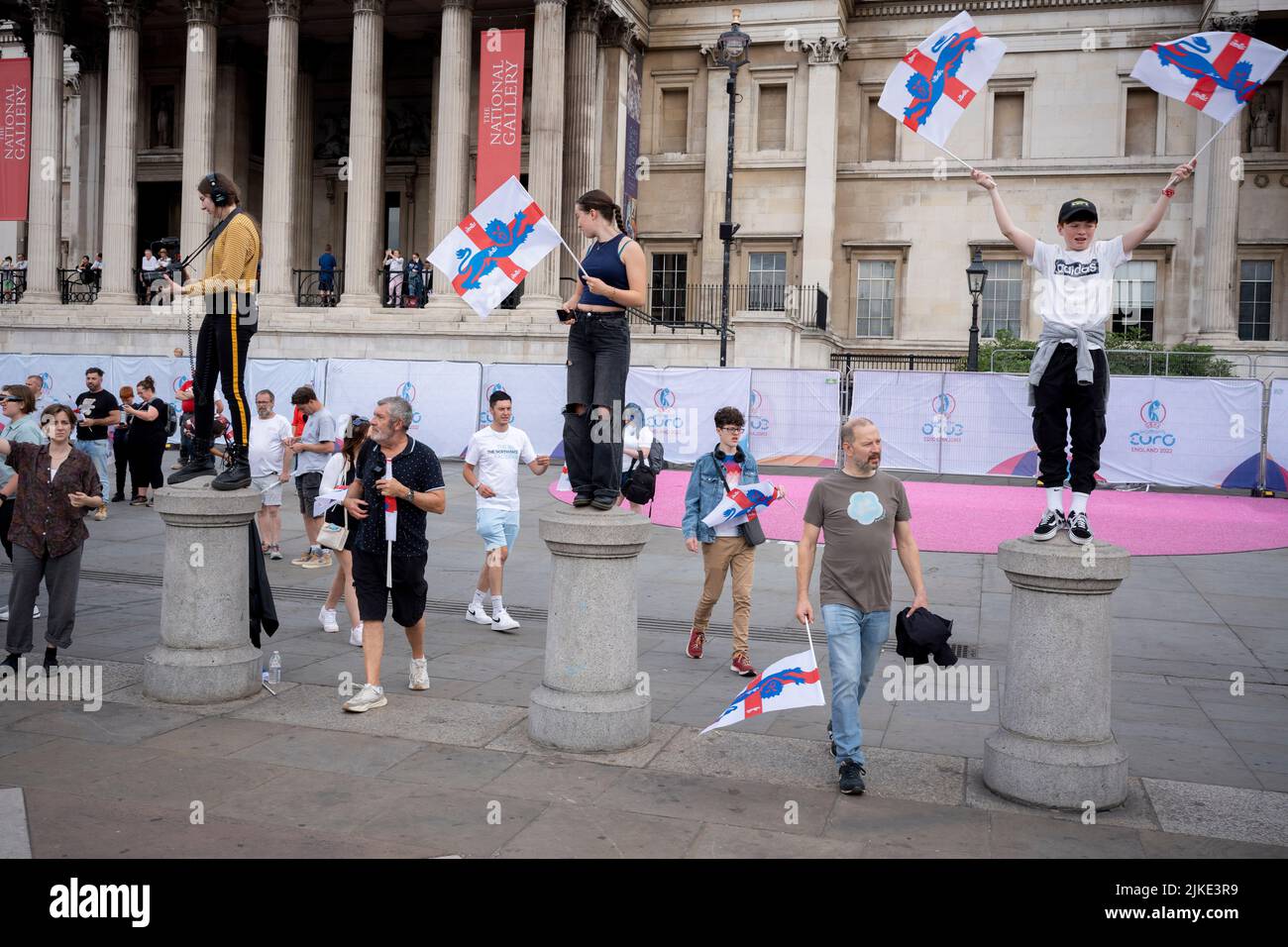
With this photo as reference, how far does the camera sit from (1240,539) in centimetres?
1575

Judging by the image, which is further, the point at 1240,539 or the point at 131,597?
the point at 1240,539

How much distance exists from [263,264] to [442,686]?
2685cm

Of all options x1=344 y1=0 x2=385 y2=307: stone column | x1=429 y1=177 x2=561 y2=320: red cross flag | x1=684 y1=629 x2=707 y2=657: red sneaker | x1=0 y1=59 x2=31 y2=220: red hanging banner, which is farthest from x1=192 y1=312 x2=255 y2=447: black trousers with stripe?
x1=0 y1=59 x2=31 y2=220: red hanging banner

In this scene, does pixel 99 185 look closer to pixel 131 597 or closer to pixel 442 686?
pixel 131 597

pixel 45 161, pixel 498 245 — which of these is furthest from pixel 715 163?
pixel 498 245

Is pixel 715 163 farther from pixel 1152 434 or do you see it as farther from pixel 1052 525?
pixel 1052 525

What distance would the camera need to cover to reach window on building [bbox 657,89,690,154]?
3634 centimetres

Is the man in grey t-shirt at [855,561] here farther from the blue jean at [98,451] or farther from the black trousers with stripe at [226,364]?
the blue jean at [98,451]

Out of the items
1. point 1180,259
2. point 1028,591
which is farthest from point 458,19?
point 1028,591

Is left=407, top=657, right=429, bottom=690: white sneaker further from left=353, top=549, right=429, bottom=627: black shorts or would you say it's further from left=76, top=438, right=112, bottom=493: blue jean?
left=76, top=438, right=112, bottom=493: blue jean

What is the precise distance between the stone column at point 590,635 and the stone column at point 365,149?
2571cm

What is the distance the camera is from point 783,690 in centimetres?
616

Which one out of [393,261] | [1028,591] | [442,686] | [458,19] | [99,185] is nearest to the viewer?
[1028,591]

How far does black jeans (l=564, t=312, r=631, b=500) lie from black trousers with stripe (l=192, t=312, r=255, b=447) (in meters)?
2.34
